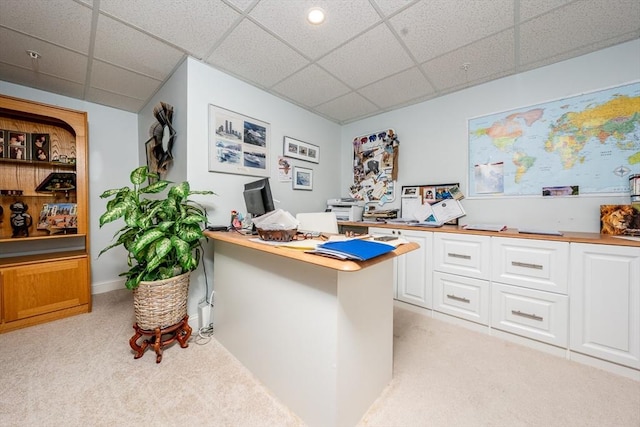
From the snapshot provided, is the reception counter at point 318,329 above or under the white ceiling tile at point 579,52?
under

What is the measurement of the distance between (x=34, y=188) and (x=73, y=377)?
85.9 inches

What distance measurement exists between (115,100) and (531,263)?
4.54 meters

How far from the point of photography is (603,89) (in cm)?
187

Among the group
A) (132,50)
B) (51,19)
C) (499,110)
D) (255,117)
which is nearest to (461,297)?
(499,110)

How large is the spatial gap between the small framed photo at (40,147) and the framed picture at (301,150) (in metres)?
2.47

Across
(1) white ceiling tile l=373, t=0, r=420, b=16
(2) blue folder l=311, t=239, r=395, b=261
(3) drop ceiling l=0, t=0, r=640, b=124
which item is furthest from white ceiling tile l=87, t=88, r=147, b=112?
(2) blue folder l=311, t=239, r=395, b=261

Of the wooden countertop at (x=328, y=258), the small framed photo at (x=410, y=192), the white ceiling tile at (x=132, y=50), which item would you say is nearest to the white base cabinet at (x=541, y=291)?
the small framed photo at (x=410, y=192)

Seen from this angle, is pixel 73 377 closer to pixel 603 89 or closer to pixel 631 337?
pixel 631 337

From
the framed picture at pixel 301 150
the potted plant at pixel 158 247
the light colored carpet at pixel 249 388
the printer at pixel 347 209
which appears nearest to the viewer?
the light colored carpet at pixel 249 388

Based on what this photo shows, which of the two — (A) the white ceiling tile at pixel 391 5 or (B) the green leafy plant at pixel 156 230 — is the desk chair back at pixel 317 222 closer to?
(B) the green leafy plant at pixel 156 230

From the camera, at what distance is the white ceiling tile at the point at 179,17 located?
1.47m

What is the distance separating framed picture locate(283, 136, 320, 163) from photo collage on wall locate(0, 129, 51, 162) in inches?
97.7

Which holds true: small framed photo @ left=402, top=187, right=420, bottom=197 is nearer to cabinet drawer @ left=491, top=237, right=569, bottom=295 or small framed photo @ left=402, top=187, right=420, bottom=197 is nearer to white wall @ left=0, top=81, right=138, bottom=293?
cabinet drawer @ left=491, top=237, right=569, bottom=295

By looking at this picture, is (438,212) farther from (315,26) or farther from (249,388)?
(249,388)
